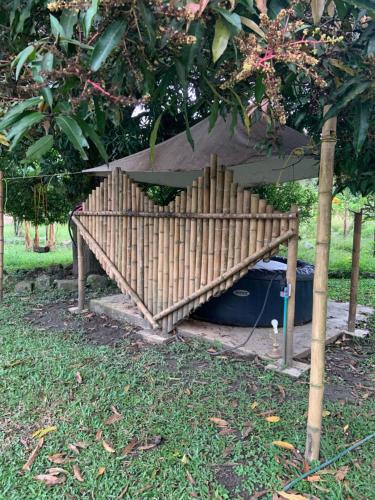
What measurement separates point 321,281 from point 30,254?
10.3 m

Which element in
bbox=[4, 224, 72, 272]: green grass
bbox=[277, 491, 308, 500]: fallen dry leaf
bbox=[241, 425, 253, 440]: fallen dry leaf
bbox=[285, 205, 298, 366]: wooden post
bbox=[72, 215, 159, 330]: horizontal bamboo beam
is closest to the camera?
bbox=[277, 491, 308, 500]: fallen dry leaf

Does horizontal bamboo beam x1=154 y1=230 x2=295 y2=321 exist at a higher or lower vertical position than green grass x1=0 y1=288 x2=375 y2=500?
higher

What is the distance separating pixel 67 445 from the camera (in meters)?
2.19

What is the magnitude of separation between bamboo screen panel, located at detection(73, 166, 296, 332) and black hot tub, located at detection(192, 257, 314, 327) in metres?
0.59

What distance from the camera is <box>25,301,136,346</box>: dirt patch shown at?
12.8ft

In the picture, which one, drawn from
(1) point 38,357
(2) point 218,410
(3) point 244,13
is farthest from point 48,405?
(3) point 244,13

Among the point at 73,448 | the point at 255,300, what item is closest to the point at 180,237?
the point at 255,300

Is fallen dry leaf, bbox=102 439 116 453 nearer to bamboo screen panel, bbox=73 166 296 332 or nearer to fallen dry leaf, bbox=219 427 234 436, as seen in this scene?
fallen dry leaf, bbox=219 427 234 436

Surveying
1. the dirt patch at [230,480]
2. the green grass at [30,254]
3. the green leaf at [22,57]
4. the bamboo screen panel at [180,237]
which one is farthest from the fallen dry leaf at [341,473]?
the green grass at [30,254]

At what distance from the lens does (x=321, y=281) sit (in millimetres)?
1941

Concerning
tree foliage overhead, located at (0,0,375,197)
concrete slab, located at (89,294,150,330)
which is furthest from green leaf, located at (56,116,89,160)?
concrete slab, located at (89,294,150,330)

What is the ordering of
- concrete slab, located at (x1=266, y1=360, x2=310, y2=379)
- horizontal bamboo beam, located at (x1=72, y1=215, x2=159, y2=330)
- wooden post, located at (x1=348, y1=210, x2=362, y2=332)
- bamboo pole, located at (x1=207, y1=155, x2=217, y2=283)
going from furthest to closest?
horizontal bamboo beam, located at (x1=72, y1=215, x2=159, y2=330), wooden post, located at (x1=348, y1=210, x2=362, y2=332), bamboo pole, located at (x1=207, y1=155, x2=217, y2=283), concrete slab, located at (x1=266, y1=360, x2=310, y2=379)

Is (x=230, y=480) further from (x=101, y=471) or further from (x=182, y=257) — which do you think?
(x=182, y=257)

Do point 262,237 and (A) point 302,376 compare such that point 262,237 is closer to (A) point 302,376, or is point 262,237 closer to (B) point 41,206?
(A) point 302,376
